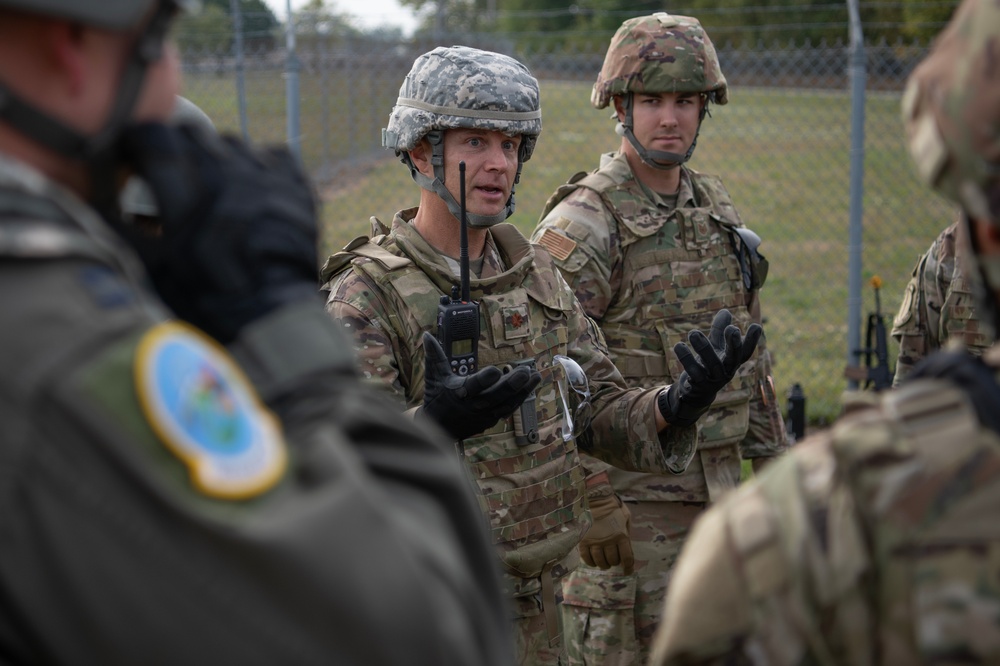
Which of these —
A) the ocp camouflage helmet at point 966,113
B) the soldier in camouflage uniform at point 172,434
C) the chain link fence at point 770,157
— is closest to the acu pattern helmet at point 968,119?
the ocp camouflage helmet at point 966,113

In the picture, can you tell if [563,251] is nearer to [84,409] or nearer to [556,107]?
[84,409]

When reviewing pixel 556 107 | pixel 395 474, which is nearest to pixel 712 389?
pixel 395 474

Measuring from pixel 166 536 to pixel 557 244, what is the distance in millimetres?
3261

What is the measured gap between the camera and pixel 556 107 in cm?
1167

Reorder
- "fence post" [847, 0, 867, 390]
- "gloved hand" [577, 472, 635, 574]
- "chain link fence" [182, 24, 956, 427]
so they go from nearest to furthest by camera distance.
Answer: "gloved hand" [577, 472, 635, 574] < "fence post" [847, 0, 867, 390] < "chain link fence" [182, 24, 956, 427]

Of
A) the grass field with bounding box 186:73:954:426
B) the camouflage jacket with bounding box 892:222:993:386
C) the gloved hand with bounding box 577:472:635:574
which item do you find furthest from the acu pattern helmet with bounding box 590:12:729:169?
the grass field with bounding box 186:73:954:426

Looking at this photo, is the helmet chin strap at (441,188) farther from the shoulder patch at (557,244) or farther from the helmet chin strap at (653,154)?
the helmet chin strap at (653,154)

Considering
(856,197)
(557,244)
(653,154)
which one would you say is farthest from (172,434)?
(856,197)

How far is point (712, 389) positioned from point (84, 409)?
2.56 metres

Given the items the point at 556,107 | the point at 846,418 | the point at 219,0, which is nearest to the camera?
the point at 846,418

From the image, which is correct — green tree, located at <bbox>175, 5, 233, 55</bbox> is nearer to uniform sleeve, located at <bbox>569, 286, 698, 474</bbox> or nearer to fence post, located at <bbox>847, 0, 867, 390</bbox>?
fence post, located at <bbox>847, 0, 867, 390</bbox>

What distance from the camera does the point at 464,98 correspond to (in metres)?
3.33

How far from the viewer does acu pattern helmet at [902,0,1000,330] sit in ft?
4.35

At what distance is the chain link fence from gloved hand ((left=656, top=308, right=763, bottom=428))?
167 inches
